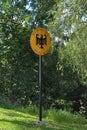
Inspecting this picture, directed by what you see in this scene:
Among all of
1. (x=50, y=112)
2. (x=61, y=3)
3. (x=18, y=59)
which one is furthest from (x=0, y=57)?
(x=61, y=3)

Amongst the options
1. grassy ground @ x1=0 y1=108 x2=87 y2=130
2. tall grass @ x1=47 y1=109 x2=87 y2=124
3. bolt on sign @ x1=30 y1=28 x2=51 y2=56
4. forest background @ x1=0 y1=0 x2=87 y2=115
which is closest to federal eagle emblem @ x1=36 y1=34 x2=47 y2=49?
bolt on sign @ x1=30 y1=28 x2=51 y2=56

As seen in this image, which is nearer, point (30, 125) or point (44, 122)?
point (30, 125)

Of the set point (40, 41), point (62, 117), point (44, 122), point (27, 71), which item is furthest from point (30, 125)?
point (27, 71)

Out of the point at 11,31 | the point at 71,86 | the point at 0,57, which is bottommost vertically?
the point at 71,86

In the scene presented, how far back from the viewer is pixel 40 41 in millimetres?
12312

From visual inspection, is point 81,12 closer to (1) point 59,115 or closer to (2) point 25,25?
(1) point 59,115

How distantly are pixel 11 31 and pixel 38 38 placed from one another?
13.1 m

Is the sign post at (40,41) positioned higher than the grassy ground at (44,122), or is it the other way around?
the sign post at (40,41)

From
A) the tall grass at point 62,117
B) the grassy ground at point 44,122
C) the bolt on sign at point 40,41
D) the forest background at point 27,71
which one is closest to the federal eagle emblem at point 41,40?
the bolt on sign at point 40,41

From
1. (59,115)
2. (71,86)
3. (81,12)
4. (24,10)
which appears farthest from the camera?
(24,10)

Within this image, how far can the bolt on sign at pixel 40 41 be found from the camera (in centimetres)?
1229

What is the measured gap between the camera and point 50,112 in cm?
1515

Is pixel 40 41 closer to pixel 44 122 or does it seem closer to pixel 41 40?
pixel 41 40

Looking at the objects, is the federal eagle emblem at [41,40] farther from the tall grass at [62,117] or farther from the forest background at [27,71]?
the forest background at [27,71]
